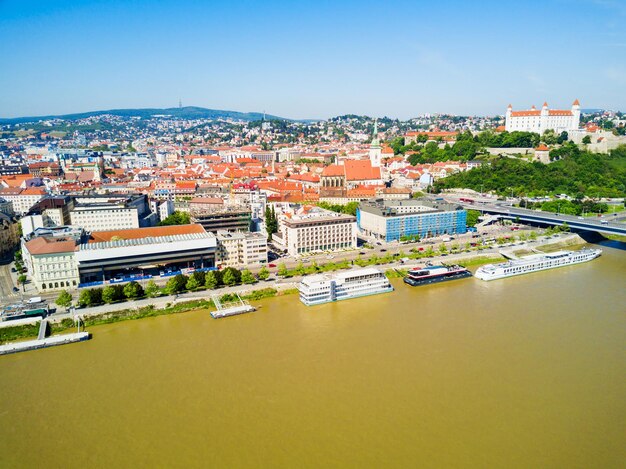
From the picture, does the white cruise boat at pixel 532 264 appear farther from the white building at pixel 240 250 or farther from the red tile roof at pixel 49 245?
the red tile roof at pixel 49 245

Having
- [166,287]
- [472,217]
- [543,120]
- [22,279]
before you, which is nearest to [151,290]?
[166,287]

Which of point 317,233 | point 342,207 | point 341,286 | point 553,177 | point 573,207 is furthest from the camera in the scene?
point 553,177

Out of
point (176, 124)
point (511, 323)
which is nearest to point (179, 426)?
point (511, 323)

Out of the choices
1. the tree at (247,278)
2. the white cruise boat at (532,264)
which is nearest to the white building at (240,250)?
the tree at (247,278)

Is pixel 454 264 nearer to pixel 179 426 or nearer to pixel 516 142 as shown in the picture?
pixel 179 426

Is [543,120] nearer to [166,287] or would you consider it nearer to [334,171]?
[334,171]

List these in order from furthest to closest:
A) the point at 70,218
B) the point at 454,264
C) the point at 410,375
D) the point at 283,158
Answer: the point at 283,158, the point at 70,218, the point at 454,264, the point at 410,375
